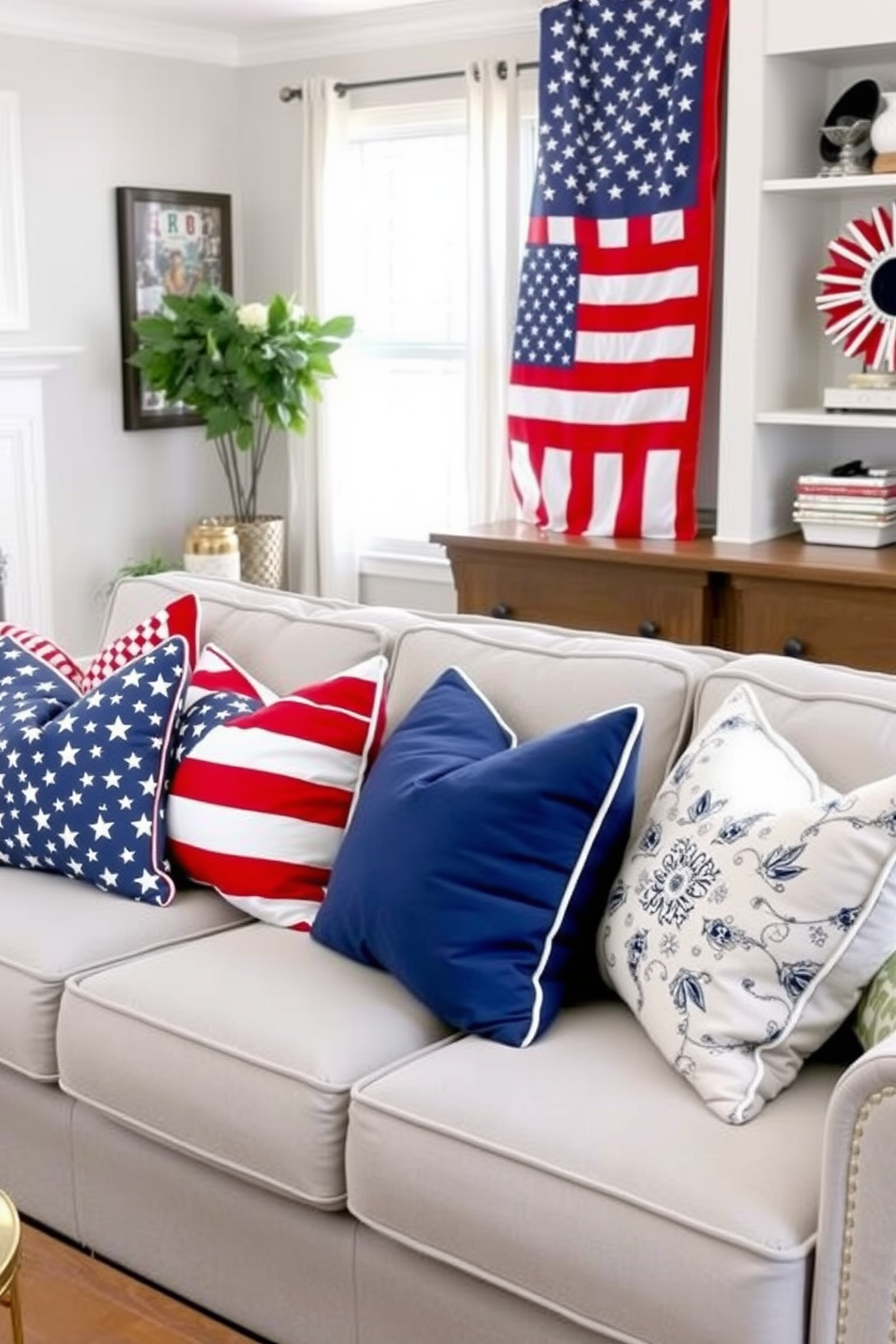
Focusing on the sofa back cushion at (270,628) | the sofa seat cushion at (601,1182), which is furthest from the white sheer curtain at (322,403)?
the sofa seat cushion at (601,1182)

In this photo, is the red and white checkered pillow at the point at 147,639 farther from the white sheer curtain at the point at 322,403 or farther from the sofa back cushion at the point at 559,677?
the white sheer curtain at the point at 322,403

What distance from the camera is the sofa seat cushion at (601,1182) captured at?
5.47 feet

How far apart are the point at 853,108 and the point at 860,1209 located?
10.2 ft

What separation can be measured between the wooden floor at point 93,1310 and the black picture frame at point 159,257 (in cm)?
387

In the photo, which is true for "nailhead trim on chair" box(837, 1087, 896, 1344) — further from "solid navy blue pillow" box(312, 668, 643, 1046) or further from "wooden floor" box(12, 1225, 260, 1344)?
"wooden floor" box(12, 1225, 260, 1344)

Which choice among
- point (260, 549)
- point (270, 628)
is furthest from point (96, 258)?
point (270, 628)

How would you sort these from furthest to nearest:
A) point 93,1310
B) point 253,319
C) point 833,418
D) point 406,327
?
1. point 406,327
2. point 253,319
3. point 833,418
4. point 93,1310

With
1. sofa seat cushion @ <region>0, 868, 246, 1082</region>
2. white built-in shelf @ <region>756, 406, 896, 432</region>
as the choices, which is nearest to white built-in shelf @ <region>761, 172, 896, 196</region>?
white built-in shelf @ <region>756, 406, 896, 432</region>

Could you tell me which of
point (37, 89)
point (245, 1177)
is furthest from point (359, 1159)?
point (37, 89)

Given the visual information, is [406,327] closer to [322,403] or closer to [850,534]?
[322,403]

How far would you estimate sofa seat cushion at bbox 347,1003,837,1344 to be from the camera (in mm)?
1667

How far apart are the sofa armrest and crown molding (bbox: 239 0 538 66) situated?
13.8ft

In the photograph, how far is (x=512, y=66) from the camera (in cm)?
516

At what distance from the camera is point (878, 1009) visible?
1.88 metres
